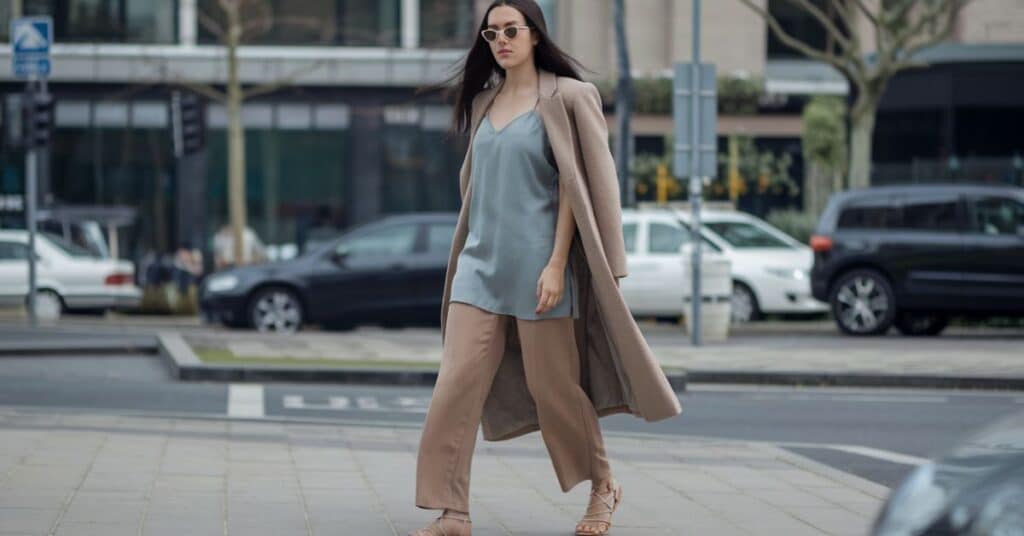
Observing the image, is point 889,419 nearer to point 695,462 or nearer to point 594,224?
point 695,462

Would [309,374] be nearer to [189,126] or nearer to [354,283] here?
[354,283]

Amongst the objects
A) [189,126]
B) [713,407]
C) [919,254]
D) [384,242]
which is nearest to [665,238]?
[919,254]

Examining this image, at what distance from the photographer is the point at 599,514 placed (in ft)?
22.1

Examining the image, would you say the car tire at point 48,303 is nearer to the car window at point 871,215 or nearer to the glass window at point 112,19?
the car window at point 871,215

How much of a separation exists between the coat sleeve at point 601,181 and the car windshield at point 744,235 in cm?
Answer: 1827

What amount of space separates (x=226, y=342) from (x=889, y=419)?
7.64 meters

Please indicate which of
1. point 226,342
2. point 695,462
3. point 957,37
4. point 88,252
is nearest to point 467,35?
point 957,37

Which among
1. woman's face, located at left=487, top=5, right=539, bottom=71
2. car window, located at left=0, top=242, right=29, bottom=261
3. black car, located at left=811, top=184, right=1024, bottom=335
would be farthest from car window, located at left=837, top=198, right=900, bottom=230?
woman's face, located at left=487, top=5, right=539, bottom=71

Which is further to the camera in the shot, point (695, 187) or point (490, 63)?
point (695, 187)

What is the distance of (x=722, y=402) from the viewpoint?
13961 mm

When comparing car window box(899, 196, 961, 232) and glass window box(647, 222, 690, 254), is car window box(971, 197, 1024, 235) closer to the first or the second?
car window box(899, 196, 961, 232)

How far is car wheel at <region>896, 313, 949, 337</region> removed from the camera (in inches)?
905

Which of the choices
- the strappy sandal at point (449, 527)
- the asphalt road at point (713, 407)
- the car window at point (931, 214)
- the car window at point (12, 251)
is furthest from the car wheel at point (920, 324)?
the strappy sandal at point (449, 527)

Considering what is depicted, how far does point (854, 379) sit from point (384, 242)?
322 inches
